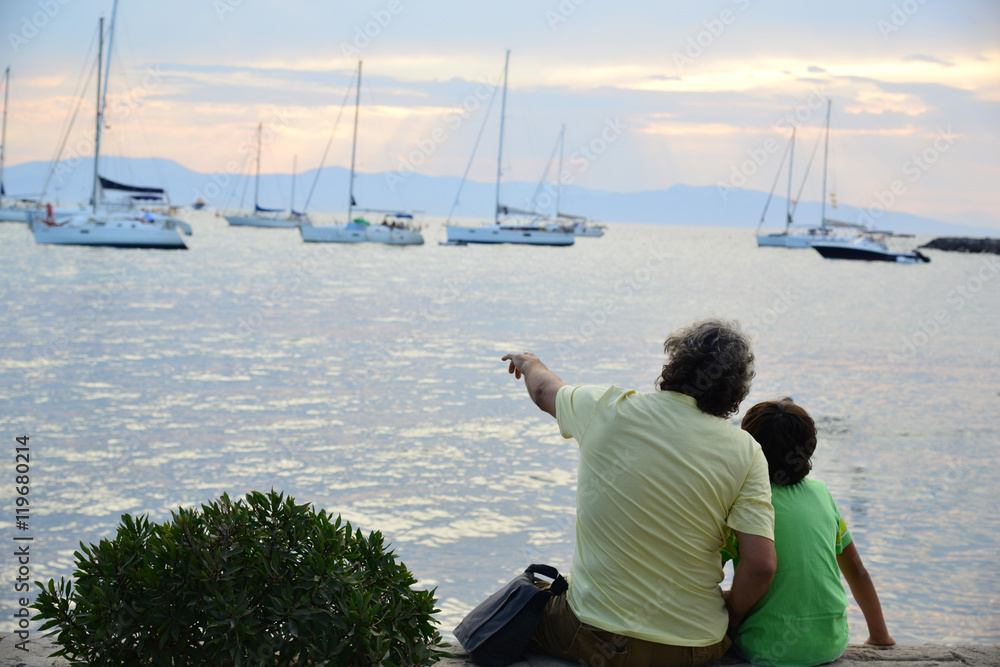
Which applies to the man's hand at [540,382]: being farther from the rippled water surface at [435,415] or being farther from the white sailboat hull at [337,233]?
the white sailboat hull at [337,233]

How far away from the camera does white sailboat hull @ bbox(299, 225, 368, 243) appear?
208 feet

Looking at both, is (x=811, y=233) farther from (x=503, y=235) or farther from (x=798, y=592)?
(x=798, y=592)

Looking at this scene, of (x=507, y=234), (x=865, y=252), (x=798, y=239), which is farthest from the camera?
(x=798, y=239)

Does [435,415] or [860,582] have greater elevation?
[860,582]

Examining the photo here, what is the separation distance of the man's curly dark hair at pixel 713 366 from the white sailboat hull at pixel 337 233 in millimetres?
61623

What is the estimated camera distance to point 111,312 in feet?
70.5

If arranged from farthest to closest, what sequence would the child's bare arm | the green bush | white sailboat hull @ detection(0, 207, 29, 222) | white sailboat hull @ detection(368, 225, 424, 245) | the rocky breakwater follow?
1. the rocky breakwater
2. white sailboat hull @ detection(0, 207, 29, 222)
3. white sailboat hull @ detection(368, 225, 424, 245)
4. the child's bare arm
5. the green bush

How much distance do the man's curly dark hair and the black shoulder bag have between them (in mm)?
900

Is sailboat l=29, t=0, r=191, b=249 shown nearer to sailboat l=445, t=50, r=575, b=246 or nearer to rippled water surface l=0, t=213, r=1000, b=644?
rippled water surface l=0, t=213, r=1000, b=644

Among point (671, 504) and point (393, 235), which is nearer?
point (671, 504)

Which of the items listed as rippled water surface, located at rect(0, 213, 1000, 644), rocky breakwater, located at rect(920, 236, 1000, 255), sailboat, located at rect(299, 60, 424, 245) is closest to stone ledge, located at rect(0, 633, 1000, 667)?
rippled water surface, located at rect(0, 213, 1000, 644)

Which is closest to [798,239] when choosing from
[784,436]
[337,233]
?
[337,233]

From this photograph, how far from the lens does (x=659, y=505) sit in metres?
2.85

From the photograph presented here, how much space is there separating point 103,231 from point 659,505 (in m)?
46.2
